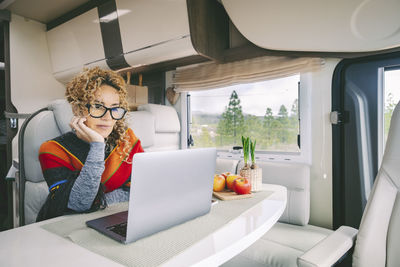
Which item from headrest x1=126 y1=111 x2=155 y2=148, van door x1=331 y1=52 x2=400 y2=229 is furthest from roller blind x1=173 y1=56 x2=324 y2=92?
headrest x1=126 y1=111 x2=155 y2=148

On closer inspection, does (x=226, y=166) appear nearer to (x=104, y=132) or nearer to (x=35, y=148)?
(x=104, y=132)

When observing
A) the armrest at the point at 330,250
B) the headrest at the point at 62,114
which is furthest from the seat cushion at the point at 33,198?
the armrest at the point at 330,250

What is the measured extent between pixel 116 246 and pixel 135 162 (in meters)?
0.24

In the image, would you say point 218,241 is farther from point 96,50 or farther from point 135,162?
point 96,50

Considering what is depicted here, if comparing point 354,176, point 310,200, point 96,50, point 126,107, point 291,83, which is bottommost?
point 310,200

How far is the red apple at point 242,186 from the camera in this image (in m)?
1.18

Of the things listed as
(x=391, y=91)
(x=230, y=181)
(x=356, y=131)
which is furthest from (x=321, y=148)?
(x=230, y=181)

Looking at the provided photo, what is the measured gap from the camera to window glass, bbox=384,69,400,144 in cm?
176

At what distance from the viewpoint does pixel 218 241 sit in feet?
2.36

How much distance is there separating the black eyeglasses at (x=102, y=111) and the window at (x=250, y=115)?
5.00ft

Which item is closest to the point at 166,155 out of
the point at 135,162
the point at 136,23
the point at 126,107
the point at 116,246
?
the point at 135,162

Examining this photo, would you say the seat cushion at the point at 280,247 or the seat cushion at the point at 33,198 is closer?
the seat cushion at the point at 280,247

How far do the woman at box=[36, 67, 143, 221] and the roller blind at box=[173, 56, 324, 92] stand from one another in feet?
4.32

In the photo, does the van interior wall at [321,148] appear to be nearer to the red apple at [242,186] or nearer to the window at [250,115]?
the window at [250,115]
